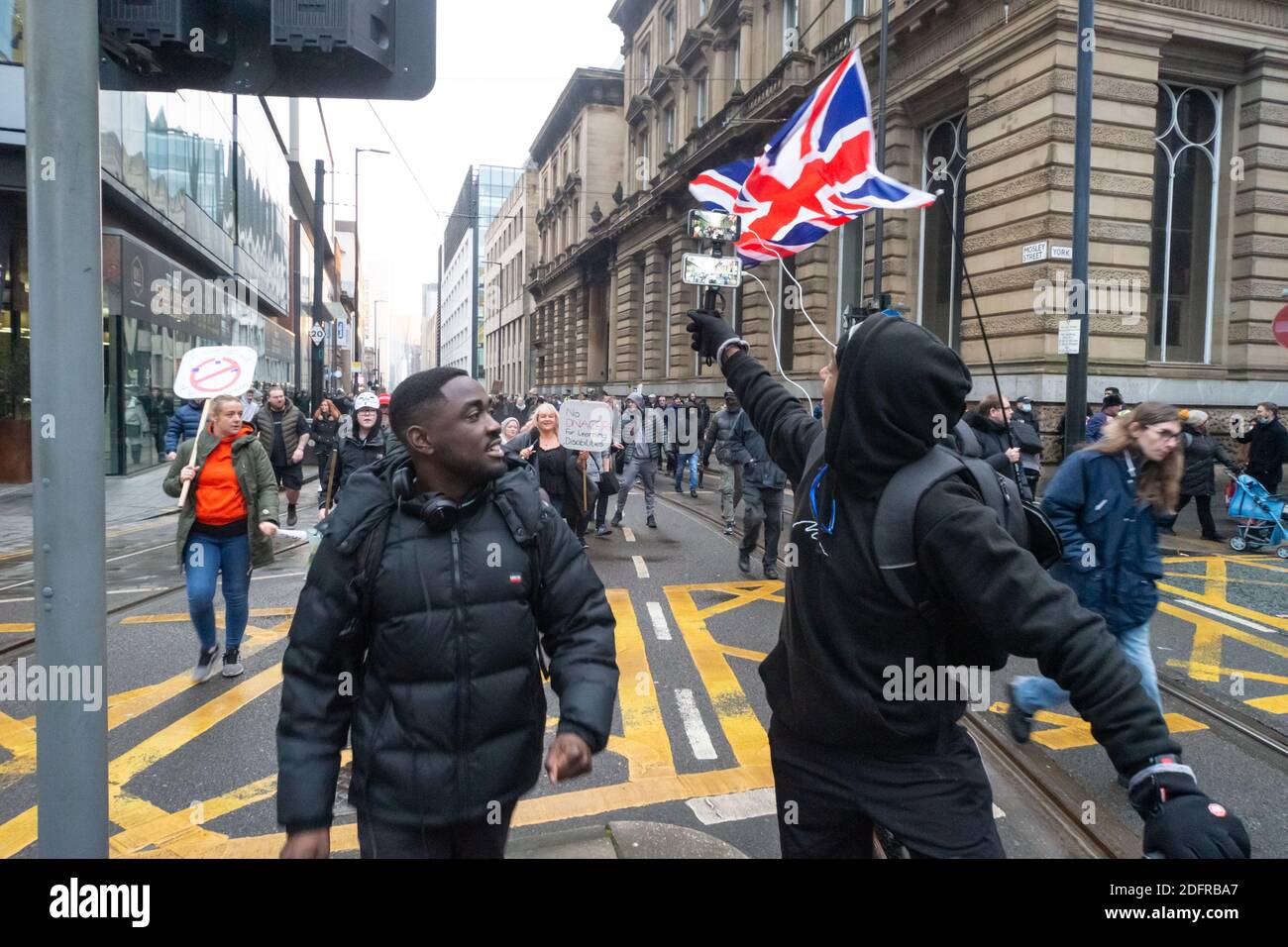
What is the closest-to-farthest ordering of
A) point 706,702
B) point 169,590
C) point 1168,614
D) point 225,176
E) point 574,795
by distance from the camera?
point 574,795 < point 706,702 < point 1168,614 < point 169,590 < point 225,176

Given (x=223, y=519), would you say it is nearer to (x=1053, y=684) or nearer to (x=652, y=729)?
(x=652, y=729)

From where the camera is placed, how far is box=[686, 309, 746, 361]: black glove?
3.12 metres

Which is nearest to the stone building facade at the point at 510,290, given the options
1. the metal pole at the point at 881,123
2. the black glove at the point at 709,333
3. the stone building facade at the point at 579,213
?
the stone building facade at the point at 579,213

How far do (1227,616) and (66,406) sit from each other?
335 inches

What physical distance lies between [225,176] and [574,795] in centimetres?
3105

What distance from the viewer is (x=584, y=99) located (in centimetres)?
4844

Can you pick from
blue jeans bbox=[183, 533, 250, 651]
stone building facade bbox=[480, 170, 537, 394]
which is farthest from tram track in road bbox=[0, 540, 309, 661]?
stone building facade bbox=[480, 170, 537, 394]

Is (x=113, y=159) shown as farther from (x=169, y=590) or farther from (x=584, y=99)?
(x=584, y=99)

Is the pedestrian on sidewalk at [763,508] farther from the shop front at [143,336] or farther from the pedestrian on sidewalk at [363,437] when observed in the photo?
the shop front at [143,336]

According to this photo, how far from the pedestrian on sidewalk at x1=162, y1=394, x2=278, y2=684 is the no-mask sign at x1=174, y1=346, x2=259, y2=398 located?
0.15m

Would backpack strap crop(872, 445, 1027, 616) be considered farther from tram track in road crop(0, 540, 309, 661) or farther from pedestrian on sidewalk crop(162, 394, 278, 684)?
tram track in road crop(0, 540, 309, 661)

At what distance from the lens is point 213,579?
5.71 m
